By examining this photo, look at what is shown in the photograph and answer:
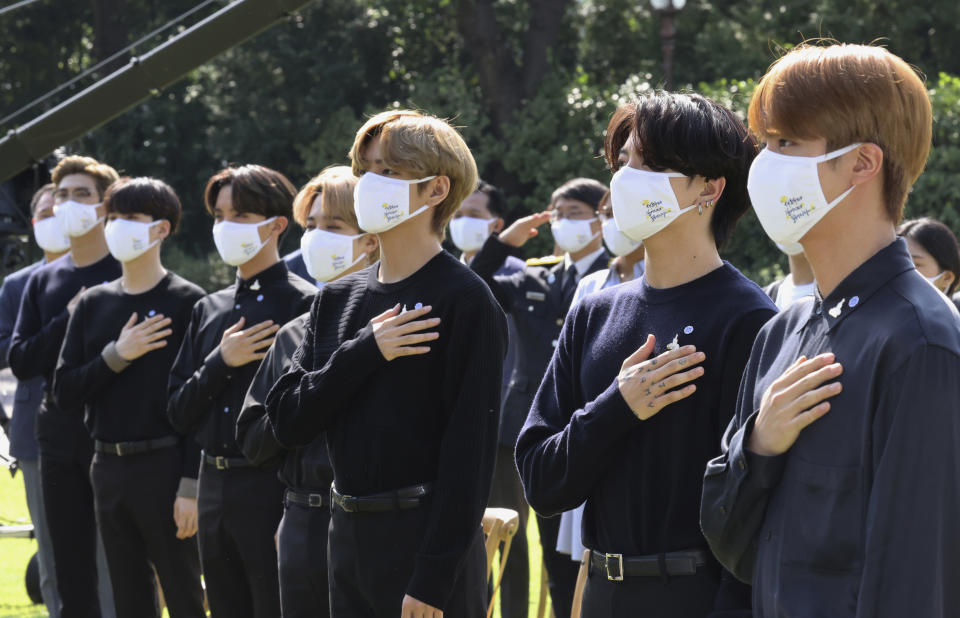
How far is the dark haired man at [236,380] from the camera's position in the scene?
458cm

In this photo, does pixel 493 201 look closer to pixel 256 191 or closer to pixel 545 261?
pixel 545 261

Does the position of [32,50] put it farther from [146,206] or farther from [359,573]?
[359,573]

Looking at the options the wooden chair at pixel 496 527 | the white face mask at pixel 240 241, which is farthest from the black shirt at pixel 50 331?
the wooden chair at pixel 496 527

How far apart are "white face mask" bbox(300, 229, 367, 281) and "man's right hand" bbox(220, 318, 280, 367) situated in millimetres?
299

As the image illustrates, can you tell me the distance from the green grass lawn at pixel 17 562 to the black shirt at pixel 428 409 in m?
3.53

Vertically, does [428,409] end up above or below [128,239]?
below

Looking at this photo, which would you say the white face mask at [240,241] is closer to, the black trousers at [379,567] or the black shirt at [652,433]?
the black trousers at [379,567]

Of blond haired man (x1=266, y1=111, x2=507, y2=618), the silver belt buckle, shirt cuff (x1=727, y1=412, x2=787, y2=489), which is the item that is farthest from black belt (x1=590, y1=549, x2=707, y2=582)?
blond haired man (x1=266, y1=111, x2=507, y2=618)

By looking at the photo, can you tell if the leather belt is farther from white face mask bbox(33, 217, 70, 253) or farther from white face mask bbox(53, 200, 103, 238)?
white face mask bbox(33, 217, 70, 253)

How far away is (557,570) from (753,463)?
384cm

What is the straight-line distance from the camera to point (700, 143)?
2.86m

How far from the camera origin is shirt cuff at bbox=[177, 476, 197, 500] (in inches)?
206

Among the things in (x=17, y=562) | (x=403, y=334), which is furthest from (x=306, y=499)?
(x=17, y=562)

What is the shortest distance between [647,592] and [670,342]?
1.84ft
